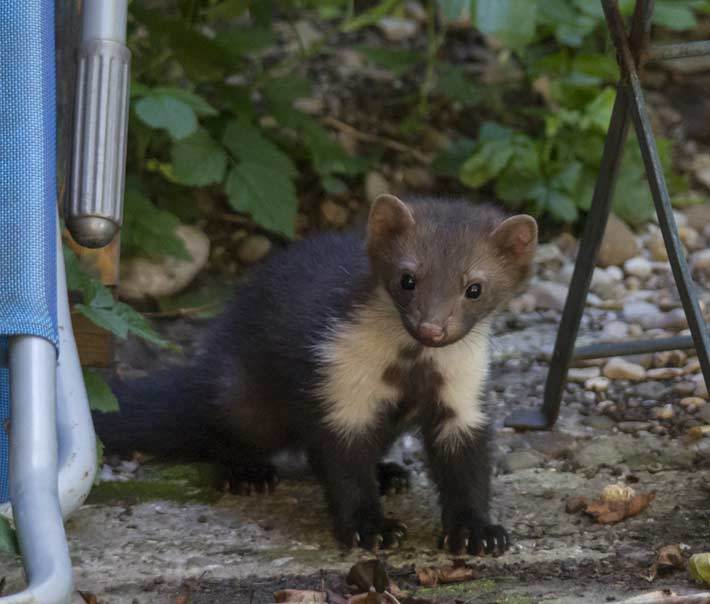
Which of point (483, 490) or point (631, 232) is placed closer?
point (483, 490)

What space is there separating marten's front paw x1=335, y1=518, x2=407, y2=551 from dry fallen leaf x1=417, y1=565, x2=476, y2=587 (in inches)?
6.7

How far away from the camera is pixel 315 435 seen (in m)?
3.52

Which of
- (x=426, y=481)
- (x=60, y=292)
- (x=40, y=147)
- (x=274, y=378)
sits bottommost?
(x=426, y=481)

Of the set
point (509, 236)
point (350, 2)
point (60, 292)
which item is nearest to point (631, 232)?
point (350, 2)

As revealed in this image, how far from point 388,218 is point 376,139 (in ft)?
8.42

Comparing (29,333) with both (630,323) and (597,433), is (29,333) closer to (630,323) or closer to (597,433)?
(597,433)

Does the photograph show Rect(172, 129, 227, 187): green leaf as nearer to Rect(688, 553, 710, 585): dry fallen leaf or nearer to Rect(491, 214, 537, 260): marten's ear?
Rect(491, 214, 537, 260): marten's ear

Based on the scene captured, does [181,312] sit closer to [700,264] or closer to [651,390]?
[651,390]

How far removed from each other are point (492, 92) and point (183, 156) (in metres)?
1.69

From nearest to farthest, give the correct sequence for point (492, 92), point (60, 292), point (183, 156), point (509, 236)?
point (60, 292), point (509, 236), point (183, 156), point (492, 92)

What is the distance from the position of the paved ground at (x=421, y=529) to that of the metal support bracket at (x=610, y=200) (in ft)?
0.87

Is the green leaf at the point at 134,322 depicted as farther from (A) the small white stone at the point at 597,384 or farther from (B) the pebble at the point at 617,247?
(B) the pebble at the point at 617,247

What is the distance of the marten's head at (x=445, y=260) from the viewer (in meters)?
3.23

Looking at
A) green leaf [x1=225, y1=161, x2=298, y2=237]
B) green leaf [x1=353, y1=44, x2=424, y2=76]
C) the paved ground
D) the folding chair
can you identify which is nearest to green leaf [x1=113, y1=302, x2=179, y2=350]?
the paved ground
